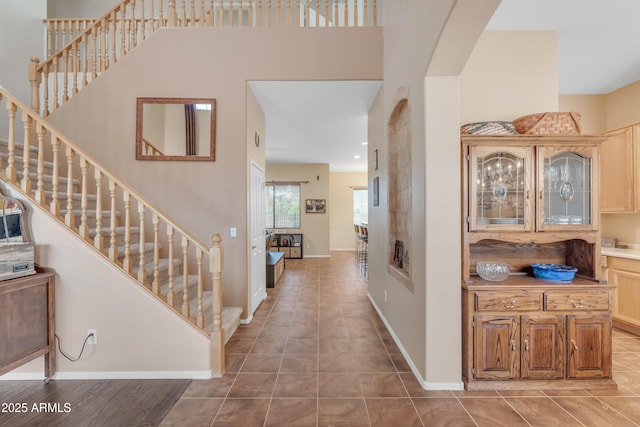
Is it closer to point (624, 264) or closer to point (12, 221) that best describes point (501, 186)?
point (624, 264)

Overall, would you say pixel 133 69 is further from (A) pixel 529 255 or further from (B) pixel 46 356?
(A) pixel 529 255

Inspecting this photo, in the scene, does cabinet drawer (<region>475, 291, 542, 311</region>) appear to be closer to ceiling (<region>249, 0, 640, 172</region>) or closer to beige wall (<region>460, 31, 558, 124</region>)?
beige wall (<region>460, 31, 558, 124</region>)

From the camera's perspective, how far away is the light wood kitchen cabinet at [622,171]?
10.7ft

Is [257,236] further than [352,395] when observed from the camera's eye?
Yes

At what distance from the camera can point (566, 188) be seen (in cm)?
225

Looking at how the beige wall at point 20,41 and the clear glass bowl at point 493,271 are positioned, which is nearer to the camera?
the clear glass bowl at point 493,271

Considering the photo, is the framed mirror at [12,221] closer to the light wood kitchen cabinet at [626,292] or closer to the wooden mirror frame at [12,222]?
the wooden mirror frame at [12,222]

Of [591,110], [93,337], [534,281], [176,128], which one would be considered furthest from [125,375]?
[591,110]

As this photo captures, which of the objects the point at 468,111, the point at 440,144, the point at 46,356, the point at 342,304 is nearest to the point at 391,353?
the point at 342,304

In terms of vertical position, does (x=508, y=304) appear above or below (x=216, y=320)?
above

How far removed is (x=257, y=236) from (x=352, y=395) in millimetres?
2446

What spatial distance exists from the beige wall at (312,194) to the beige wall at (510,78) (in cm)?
605

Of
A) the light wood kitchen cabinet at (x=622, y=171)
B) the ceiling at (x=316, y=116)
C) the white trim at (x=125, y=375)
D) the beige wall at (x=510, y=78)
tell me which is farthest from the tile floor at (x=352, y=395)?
the ceiling at (x=316, y=116)

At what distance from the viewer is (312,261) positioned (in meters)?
7.89
